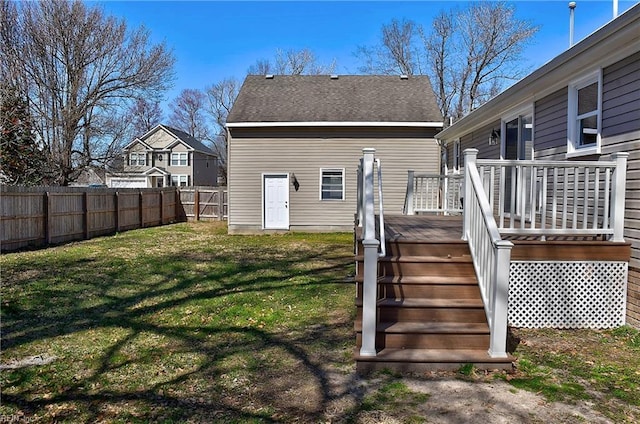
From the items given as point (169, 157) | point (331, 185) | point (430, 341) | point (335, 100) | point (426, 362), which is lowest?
point (426, 362)

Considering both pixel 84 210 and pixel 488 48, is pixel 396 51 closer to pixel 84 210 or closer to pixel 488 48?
pixel 488 48

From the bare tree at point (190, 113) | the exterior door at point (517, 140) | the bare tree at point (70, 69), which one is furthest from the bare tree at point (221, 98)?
the exterior door at point (517, 140)

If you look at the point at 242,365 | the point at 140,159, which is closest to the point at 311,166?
the point at 242,365

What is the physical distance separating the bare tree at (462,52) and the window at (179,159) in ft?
50.9

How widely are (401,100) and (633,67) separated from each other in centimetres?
1164

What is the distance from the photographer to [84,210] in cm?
1328

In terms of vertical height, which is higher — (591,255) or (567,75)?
(567,75)

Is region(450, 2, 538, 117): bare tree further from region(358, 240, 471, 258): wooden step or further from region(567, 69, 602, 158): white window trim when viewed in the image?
region(358, 240, 471, 258): wooden step

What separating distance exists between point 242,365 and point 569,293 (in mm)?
3657

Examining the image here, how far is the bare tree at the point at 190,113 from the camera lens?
45000mm

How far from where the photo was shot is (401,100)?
16.0 metres

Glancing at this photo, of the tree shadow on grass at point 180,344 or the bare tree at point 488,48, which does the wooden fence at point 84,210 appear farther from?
the bare tree at point 488,48

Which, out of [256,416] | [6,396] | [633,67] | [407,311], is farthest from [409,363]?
[633,67]

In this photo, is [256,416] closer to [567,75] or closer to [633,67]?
[633,67]
